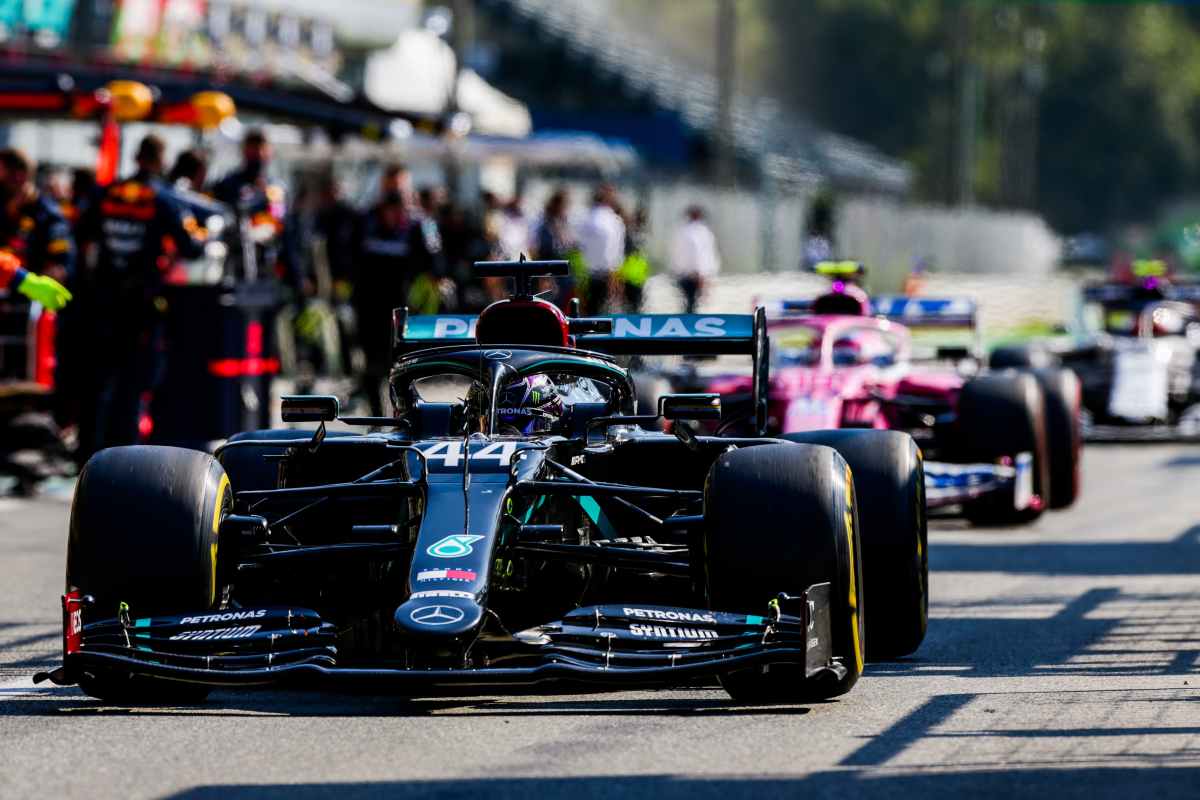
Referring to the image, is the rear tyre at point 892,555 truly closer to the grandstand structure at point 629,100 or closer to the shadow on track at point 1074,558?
the shadow on track at point 1074,558

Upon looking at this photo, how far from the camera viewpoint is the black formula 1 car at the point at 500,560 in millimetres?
7148

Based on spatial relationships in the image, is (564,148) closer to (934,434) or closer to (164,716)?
(934,434)

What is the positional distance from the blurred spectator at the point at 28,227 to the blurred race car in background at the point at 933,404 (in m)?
4.08

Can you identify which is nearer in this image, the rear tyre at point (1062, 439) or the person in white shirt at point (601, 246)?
the rear tyre at point (1062, 439)

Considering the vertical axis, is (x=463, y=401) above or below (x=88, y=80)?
Result: below

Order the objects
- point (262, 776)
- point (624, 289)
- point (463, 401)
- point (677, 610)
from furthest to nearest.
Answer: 1. point (624, 289)
2. point (463, 401)
3. point (677, 610)
4. point (262, 776)

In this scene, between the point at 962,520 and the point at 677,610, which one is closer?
the point at 677,610

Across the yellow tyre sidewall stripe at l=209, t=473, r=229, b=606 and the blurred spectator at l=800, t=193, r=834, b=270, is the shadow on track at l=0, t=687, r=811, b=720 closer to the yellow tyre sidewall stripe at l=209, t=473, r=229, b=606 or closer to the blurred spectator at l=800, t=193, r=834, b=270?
the yellow tyre sidewall stripe at l=209, t=473, r=229, b=606

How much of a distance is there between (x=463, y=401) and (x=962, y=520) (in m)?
6.10

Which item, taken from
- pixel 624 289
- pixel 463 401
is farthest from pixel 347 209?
pixel 463 401

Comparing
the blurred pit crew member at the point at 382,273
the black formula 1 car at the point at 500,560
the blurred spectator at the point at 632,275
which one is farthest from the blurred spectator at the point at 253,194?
the blurred spectator at the point at 632,275

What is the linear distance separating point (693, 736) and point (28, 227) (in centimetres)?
944

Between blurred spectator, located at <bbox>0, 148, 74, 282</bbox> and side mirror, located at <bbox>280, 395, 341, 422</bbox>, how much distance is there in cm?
701

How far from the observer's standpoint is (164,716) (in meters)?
7.34
